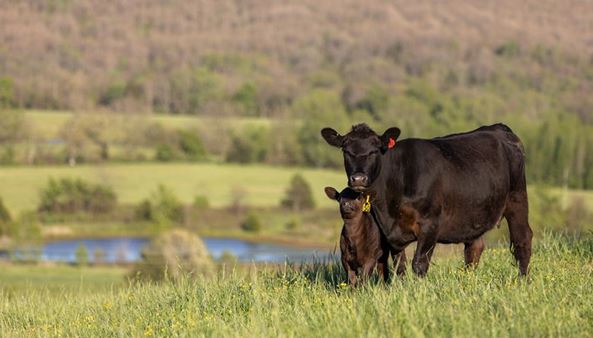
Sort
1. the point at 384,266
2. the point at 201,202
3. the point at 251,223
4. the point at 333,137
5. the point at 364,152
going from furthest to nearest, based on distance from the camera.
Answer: the point at 201,202 → the point at 251,223 → the point at 384,266 → the point at 333,137 → the point at 364,152

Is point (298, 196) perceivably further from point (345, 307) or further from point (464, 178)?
point (345, 307)

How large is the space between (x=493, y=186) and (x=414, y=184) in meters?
1.41

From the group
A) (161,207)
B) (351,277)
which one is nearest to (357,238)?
(351,277)

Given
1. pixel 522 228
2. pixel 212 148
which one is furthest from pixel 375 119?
pixel 522 228

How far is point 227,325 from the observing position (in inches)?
340

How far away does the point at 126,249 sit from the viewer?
382 ft

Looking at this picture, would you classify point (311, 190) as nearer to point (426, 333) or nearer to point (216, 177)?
point (216, 177)

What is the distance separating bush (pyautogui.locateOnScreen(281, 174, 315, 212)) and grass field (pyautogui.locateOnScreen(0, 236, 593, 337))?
427 ft

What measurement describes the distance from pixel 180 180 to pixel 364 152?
484ft

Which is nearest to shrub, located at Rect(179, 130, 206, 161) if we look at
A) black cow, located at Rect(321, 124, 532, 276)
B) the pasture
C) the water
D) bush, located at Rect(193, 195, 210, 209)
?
the pasture

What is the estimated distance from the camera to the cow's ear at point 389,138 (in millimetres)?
10414

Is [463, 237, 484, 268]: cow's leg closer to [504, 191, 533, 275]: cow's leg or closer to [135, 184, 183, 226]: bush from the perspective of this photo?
[504, 191, 533, 275]: cow's leg

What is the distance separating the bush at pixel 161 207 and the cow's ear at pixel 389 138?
131582 mm

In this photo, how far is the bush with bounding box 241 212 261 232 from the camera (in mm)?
137000
